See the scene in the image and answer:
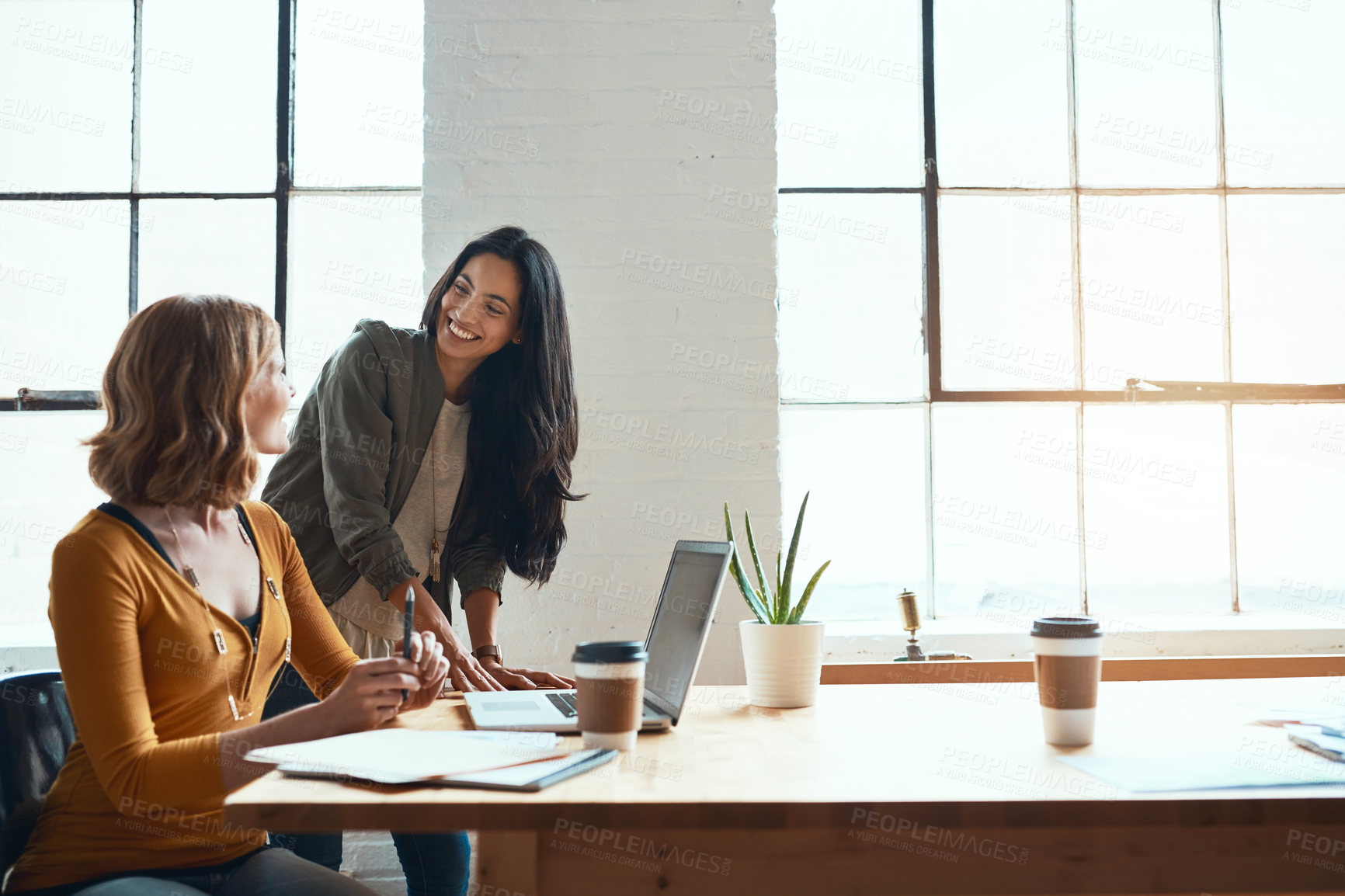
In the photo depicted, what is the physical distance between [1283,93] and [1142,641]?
1.78 meters

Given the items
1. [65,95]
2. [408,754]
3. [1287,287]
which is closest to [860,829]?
[408,754]

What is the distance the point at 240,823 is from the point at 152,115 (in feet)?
9.30

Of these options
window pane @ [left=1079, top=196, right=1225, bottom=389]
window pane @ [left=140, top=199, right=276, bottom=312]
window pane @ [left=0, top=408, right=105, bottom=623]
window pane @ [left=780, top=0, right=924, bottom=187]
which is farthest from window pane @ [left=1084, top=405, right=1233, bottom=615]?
window pane @ [left=0, top=408, right=105, bottom=623]

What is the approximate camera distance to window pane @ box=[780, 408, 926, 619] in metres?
2.95

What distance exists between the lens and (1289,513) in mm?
2949

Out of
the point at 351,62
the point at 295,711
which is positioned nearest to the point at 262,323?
the point at 295,711

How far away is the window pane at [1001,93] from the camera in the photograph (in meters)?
3.03

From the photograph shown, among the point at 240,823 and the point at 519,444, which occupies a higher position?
the point at 519,444

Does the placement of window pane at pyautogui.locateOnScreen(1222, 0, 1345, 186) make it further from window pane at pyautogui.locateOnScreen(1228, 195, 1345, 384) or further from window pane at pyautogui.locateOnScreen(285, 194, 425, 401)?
window pane at pyautogui.locateOnScreen(285, 194, 425, 401)

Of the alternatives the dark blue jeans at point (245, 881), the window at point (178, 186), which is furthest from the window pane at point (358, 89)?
the dark blue jeans at point (245, 881)

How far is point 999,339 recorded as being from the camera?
2986 millimetres

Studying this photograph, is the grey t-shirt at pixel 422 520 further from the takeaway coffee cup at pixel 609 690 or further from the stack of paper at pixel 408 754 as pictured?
the takeaway coffee cup at pixel 609 690

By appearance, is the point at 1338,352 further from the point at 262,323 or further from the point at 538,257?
the point at 262,323

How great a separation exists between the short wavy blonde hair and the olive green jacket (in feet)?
1.75
